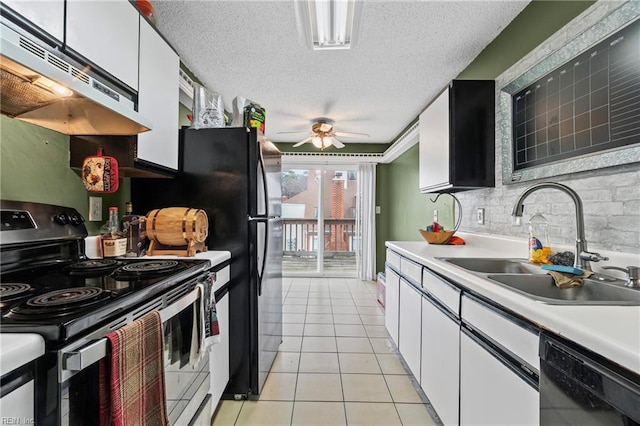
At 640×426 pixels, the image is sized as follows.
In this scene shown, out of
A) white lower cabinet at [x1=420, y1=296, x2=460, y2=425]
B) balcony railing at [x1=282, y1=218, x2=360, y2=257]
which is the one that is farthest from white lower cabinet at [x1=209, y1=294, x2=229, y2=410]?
balcony railing at [x1=282, y1=218, x2=360, y2=257]

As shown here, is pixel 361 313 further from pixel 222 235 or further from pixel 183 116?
pixel 183 116

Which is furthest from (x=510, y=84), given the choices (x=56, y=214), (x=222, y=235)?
(x=56, y=214)

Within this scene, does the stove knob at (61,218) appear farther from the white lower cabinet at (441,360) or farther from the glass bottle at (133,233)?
the white lower cabinet at (441,360)

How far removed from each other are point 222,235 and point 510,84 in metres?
2.10

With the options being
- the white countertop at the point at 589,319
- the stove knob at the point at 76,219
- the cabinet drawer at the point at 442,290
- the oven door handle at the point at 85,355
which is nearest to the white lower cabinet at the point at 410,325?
the cabinet drawer at the point at 442,290

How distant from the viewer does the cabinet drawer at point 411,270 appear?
72.0 inches

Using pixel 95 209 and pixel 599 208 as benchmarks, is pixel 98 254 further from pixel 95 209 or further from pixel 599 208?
pixel 599 208

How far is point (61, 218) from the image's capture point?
134 cm

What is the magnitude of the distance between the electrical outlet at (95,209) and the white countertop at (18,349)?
3.87 feet

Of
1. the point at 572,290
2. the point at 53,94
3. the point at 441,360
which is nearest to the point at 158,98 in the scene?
the point at 53,94

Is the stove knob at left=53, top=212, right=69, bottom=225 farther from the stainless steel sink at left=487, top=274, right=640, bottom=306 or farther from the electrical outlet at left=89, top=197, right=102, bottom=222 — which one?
the stainless steel sink at left=487, top=274, right=640, bottom=306

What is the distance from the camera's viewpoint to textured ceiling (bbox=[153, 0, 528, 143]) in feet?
6.06

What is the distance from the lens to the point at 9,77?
3.10 feet

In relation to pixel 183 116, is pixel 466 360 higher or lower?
lower
